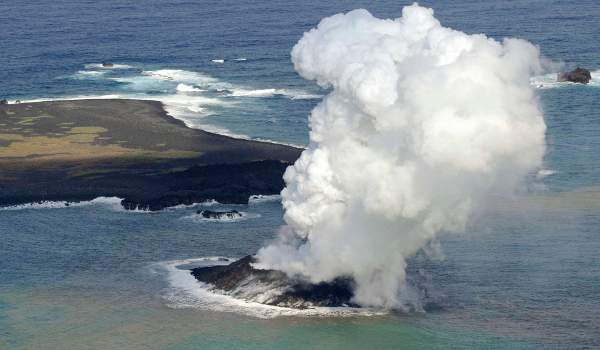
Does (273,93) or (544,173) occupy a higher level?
(273,93)

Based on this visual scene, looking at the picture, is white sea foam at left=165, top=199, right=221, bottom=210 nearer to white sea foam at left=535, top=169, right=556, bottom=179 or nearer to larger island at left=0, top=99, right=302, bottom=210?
larger island at left=0, top=99, right=302, bottom=210

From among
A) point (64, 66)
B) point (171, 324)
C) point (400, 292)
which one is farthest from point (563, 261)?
point (64, 66)

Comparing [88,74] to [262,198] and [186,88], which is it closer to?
[186,88]

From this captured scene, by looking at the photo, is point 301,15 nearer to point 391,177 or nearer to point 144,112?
point 144,112

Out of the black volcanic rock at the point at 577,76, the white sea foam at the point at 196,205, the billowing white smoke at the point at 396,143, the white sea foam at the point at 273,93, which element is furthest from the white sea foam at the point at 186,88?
the billowing white smoke at the point at 396,143

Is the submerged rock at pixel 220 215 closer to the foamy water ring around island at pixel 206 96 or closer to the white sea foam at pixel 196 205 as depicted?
the white sea foam at pixel 196 205

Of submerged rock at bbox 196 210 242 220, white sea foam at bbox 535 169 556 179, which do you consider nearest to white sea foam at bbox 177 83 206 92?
submerged rock at bbox 196 210 242 220

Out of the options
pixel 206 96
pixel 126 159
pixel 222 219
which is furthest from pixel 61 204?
pixel 206 96
